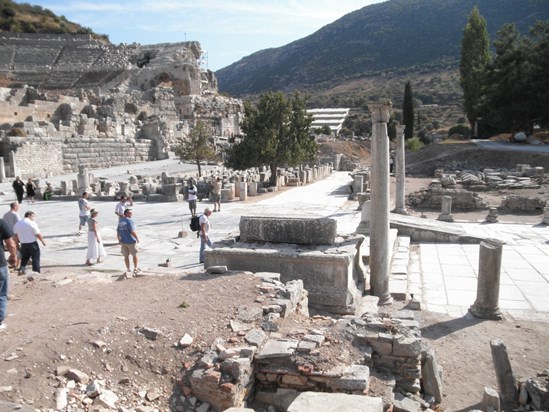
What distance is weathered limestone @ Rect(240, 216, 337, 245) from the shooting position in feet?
28.5

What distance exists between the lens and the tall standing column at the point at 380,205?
877 cm

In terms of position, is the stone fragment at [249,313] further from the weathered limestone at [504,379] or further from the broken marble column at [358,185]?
the broken marble column at [358,185]

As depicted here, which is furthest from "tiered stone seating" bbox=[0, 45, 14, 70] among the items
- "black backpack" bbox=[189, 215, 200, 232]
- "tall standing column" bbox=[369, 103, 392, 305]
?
"tall standing column" bbox=[369, 103, 392, 305]

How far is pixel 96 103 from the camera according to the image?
137 feet

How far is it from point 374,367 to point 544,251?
8.82 meters

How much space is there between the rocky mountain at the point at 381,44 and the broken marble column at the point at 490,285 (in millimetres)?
112519

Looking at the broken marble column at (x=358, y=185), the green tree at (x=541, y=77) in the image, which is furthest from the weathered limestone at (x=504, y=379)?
the green tree at (x=541, y=77)

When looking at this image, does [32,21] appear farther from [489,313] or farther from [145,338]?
[489,313]

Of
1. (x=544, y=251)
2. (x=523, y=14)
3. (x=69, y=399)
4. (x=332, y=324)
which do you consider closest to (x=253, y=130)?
(x=544, y=251)

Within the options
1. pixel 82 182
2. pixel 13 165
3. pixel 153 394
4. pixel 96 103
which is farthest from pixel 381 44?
pixel 153 394

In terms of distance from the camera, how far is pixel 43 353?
→ 4969 millimetres

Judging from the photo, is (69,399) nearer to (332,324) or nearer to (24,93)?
(332,324)

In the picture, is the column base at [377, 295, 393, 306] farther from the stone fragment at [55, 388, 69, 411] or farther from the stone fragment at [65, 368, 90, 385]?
the stone fragment at [55, 388, 69, 411]

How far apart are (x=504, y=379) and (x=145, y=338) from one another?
4.42 meters
